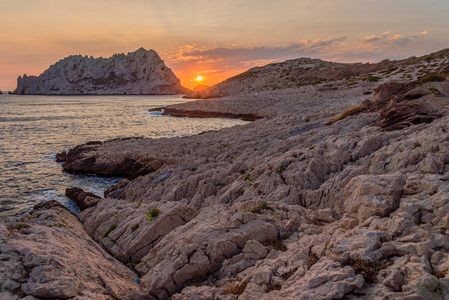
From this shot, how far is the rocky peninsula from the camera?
799 centimetres

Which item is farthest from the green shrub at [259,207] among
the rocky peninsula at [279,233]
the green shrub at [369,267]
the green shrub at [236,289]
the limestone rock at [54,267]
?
the green shrub at [369,267]

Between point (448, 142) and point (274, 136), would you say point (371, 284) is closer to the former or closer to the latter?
point (448, 142)

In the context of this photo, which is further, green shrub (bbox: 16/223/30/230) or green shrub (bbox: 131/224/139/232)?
green shrub (bbox: 131/224/139/232)

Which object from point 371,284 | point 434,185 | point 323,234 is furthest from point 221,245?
point 434,185

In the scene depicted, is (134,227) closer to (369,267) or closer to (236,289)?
(236,289)

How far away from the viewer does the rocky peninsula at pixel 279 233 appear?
7.99 metres

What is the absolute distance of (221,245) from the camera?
12.0 m

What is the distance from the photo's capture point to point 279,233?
1262 cm

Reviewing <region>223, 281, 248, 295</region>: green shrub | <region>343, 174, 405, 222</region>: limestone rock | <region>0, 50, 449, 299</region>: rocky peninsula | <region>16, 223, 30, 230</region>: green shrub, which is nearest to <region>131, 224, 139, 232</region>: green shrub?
<region>0, 50, 449, 299</region>: rocky peninsula

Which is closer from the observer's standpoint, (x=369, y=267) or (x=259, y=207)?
(x=369, y=267)

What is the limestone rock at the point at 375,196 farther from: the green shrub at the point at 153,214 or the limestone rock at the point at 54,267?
the green shrub at the point at 153,214

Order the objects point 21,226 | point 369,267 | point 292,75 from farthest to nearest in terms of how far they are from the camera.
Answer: point 292,75 → point 21,226 → point 369,267

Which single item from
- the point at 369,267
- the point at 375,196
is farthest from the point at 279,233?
the point at 369,267

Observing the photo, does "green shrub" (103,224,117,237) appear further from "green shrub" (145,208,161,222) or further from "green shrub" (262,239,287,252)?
"green shrub" (262,239,287,252)
